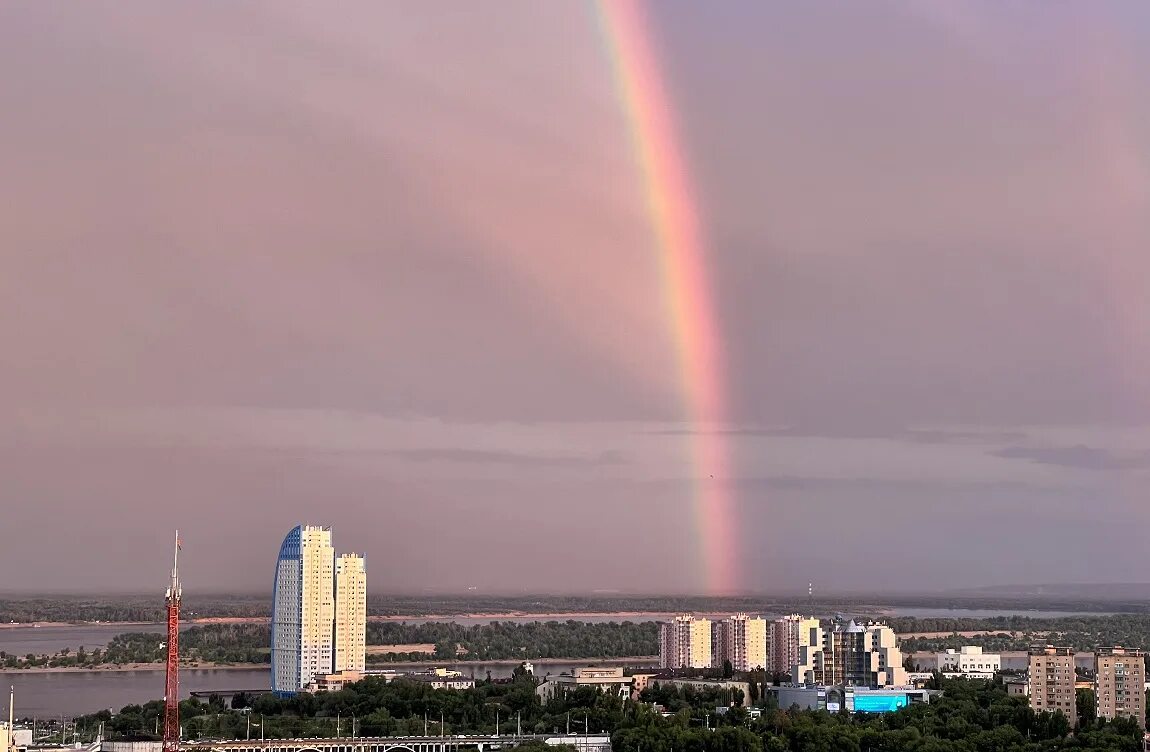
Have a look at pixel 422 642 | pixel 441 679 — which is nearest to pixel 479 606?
pixel 422 642

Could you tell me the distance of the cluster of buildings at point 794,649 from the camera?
53906mm

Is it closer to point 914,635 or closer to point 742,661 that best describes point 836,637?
point 742,661

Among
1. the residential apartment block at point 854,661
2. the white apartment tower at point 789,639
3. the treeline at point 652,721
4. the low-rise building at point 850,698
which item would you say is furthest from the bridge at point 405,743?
the white apartment tower at point 789,639

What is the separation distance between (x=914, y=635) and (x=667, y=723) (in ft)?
213

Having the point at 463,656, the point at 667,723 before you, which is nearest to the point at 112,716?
the point at 667,723

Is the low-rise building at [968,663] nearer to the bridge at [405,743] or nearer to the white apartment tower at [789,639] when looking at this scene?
the white apartment tower at [789,639]

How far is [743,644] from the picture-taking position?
65562 mm

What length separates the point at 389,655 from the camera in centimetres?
8250

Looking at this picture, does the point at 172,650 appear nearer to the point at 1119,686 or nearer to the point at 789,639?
the point at 1119,686

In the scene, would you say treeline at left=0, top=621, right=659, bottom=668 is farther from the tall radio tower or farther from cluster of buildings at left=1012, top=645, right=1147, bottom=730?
the tall radio tower

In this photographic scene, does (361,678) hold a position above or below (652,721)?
above

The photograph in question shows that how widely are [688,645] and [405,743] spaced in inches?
1147

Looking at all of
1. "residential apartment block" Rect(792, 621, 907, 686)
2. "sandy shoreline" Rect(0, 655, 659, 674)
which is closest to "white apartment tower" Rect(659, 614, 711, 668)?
"sandy shoreline" Rect(0, 655, 659, 674)

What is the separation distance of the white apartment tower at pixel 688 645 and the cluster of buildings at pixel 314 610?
11.6 metres
